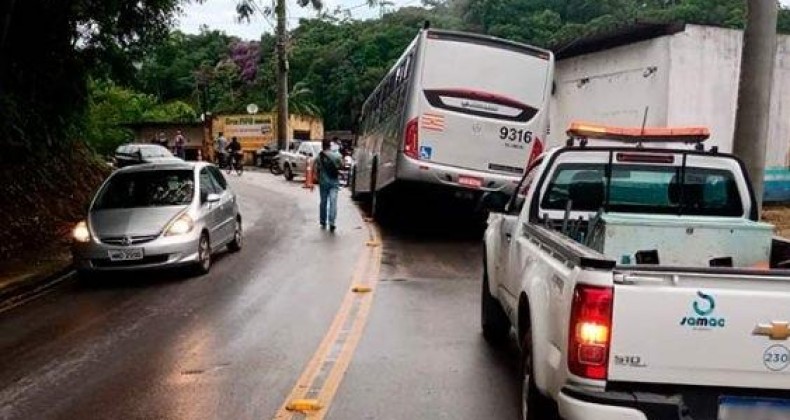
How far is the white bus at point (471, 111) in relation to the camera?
1443cm

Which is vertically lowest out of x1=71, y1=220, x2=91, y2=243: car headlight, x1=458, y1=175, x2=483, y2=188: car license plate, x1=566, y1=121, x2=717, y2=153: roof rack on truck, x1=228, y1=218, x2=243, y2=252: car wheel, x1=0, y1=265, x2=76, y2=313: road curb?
x1=0, y1=265, x2=76, y2=313: road curb

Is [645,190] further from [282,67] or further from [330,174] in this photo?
[282,67]

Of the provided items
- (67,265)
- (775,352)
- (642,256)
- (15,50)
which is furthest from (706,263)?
(15,50)

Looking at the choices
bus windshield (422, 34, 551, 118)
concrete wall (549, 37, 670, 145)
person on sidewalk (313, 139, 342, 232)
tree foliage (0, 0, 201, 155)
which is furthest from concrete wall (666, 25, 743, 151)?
tree foliage (0, 0, 201, 155)

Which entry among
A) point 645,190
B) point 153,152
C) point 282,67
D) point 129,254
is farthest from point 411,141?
point 282,67

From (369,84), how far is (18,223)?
41.9 metres

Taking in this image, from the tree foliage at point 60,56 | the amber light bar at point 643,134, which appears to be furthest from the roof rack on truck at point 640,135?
the tree foliage at point 60,56

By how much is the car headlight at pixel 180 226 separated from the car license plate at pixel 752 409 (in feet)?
28.4

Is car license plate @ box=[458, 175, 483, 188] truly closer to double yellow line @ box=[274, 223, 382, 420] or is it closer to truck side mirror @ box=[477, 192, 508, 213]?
double yellow line @ box=[274, 223, 382, 420]

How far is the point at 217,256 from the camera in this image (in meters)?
13.6

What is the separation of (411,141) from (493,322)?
7270 millimetres

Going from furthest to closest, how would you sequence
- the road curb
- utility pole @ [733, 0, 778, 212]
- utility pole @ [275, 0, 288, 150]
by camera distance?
1. utility pole @ [275, 0, 288, 150]
2. the road curb
3. utility pole @ [733, 0, 778, 212]

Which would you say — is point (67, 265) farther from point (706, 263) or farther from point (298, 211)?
point (706, 263)

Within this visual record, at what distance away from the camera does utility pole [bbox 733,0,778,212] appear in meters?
10.2
